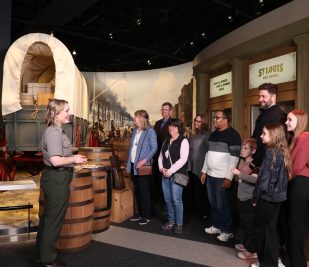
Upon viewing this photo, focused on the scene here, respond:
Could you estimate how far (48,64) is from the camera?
5.78m

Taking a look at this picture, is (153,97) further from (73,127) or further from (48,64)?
(73,127)

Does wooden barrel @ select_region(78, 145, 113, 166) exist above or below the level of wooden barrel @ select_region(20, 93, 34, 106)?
below

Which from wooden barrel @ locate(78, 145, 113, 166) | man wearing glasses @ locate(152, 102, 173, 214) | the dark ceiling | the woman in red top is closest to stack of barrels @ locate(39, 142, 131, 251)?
wooden barrel @ locate(78, 145, 113, 166)

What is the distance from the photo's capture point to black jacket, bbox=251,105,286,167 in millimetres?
2875

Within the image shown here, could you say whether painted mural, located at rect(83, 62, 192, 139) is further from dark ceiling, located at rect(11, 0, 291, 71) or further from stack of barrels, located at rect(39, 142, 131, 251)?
stack of barrels, located at rect(39, 142, 131, 251)

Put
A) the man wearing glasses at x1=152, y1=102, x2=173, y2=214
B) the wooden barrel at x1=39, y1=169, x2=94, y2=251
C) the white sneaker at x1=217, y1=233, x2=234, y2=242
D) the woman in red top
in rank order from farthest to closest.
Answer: the man wearing glasses at x1=152, y1=102, x2=173, y2=214 → the white sneaker at x1=217, y1=233, x2=234, y2=242 → the wooden barrel at x1=39, y1=169, x2=94, y2=251 → the woman in red top

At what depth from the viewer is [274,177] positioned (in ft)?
8.38

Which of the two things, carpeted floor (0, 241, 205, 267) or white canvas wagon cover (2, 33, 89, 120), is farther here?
white canvas wagon cover (2, 33, 89, 120)

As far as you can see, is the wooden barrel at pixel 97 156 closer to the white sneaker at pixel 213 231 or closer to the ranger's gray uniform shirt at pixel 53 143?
the ranger's gray uniform shirt at pixel 53 143

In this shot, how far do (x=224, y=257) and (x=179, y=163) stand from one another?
1139 mm

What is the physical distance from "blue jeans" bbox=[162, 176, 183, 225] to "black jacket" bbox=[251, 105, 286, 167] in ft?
3.51

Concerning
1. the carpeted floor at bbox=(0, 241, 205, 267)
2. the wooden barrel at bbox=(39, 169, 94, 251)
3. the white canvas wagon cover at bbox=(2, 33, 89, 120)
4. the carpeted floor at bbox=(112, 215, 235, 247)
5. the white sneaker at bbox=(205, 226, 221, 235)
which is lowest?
the carpeted floor at bbox=(0, 241, 205, 267)

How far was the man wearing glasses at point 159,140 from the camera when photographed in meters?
4.80

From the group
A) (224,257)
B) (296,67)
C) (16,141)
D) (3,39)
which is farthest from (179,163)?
(296,67)
